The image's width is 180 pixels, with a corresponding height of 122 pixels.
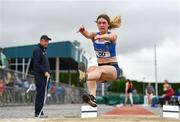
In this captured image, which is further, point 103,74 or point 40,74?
point 40,74

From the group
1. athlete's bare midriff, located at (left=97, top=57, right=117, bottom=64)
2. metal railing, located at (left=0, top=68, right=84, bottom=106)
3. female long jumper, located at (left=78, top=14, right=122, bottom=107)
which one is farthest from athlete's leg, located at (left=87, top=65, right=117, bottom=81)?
metal railing, located at (left=0, top=68, right=84, bottom=106)

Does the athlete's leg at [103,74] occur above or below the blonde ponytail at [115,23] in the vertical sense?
below

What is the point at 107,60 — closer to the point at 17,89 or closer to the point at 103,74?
the point at 103,74

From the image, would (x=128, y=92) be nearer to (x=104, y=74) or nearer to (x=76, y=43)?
(x=104, y=74)

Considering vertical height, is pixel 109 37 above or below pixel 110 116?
above

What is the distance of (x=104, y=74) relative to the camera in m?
9.09

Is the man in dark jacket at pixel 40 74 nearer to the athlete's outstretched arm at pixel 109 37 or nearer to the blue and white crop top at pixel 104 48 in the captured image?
the blue and white crop top at pixel 104 48

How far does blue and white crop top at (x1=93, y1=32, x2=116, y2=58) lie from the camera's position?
30.2 feet

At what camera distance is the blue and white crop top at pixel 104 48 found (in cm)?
920

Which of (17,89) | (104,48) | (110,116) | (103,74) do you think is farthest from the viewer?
(17,89)

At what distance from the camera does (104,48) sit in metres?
9.20

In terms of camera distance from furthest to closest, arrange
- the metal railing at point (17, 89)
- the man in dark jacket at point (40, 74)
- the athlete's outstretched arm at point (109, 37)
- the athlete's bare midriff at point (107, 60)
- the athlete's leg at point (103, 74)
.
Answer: the metal railing at point (17, 89) → the man in dark jacket at point (40, 74) → the athlete's bare midriff at point (107, 60) → the athlete's outstretched arm at point (109, 37) → the athlete's leg at point (103, 74)

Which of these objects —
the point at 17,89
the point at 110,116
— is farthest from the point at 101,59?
the point at 17,89

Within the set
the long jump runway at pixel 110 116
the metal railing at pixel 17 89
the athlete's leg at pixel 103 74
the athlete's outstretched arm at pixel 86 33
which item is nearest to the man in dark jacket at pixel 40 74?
the long jump runway at pixel 110 116
